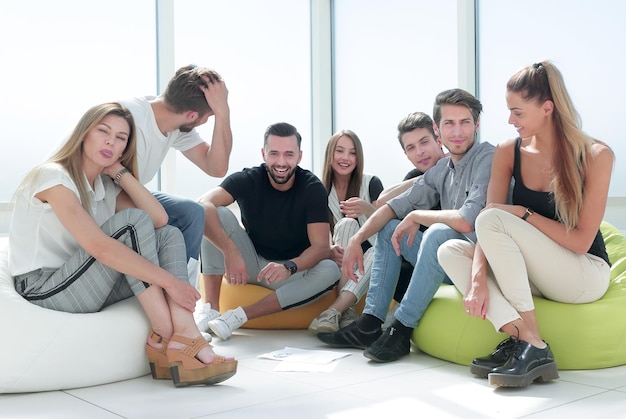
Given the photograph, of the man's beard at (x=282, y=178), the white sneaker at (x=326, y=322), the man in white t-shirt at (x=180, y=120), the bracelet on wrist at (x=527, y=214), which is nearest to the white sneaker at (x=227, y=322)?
the man in white t-shirt at (x=180, y=120)

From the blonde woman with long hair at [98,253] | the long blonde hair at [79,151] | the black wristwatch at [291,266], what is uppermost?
the long blonde hair at [79,151]

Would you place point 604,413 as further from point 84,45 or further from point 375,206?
point 84,45

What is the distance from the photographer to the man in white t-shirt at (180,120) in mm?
2980

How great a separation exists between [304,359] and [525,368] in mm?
916

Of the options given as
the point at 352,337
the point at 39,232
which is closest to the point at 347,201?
the point at 352,337

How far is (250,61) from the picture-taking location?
6113 millimetres

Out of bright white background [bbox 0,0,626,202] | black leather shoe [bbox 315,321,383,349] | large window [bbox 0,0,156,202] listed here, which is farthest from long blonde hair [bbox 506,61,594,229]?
large window [bbox 0,0,156,202]

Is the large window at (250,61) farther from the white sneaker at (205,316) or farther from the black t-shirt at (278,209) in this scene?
the white sneaker at (205,316)

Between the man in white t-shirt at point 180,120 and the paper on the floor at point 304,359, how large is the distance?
56 centimetres

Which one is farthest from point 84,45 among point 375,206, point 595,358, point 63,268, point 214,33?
point 595,358

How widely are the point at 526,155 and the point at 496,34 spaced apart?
2.85 meters

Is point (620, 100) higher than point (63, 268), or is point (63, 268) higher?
point (620, 100)

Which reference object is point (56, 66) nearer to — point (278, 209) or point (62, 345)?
point (278, 209)

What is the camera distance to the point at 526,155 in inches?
102
